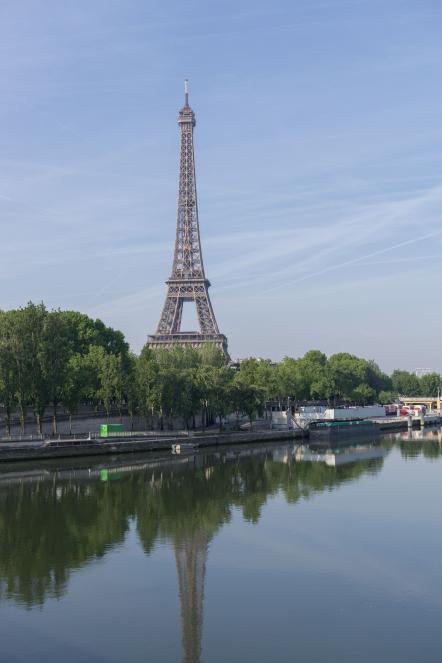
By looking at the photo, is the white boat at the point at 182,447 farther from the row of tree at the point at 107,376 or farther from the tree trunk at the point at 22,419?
the tree trunk at the point at 22,419

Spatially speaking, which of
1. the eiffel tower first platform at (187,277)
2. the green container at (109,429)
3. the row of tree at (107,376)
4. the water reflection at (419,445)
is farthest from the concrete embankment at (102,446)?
the eiffel tower first platform at (187,277)

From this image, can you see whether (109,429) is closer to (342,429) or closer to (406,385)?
(342,429)

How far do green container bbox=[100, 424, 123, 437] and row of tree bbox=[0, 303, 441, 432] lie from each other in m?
1.83

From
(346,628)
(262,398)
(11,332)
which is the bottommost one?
(346,628)

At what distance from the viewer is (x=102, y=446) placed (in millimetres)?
62656

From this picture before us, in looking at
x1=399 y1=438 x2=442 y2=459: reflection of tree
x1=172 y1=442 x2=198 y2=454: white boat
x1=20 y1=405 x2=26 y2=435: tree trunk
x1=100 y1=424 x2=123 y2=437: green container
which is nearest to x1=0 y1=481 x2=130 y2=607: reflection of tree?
x1=20 y1=405 x2=26 y2=435: tree trunk

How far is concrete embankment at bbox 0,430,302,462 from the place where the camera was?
56219 mm

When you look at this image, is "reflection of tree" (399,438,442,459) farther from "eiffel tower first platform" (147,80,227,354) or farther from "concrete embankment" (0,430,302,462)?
"eiffel tower first platform" (147,80,227,354)

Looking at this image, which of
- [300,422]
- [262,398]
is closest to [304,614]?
[262,398]

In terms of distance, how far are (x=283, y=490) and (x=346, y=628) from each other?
79.5ft

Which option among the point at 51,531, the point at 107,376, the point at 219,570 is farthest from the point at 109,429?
the point at 219,570

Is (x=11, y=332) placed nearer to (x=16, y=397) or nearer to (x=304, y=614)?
(x=16, y=397)

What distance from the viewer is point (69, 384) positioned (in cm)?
6575

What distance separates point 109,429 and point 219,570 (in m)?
44.3
